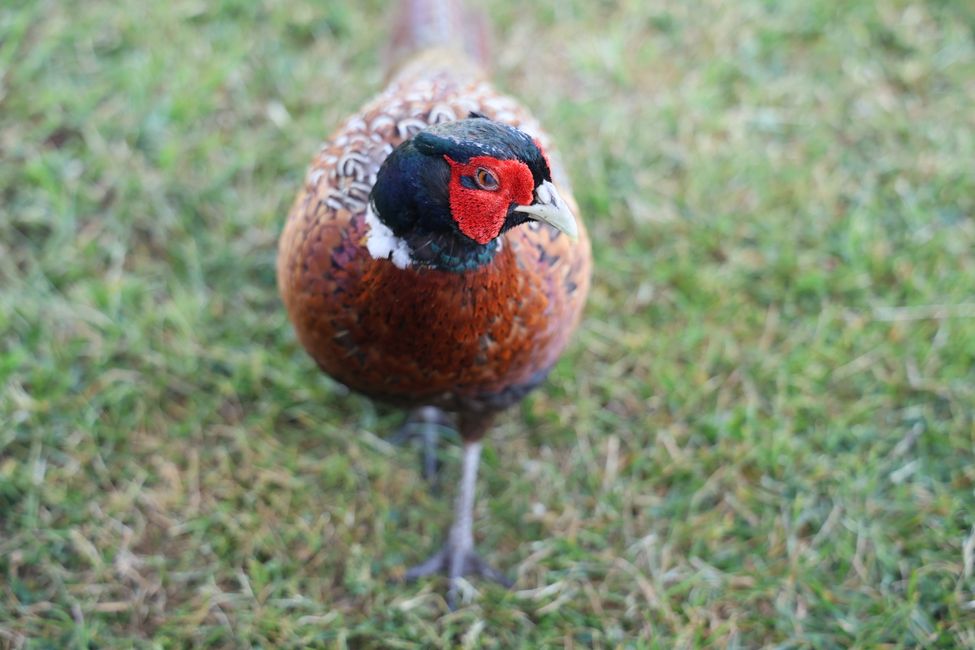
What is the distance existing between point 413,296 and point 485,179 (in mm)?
330

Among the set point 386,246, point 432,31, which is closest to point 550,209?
point 386,246

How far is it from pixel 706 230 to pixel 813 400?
816 mm

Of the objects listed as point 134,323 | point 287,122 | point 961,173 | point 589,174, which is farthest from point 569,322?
point 961,173

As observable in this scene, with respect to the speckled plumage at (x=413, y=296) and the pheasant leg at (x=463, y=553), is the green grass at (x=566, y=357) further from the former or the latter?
the speckled plumage at (x=413, y=296)

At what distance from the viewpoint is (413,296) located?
6.56 feet

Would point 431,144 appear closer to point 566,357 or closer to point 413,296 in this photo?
point 413,296

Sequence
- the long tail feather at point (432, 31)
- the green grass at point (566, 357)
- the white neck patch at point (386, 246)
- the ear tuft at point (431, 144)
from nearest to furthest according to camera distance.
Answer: the ear tuft at point (431, 144) → the white neck patch at point (386, 246) → the green grass at point (566, 357) → the long tail feather at point (432, 31)

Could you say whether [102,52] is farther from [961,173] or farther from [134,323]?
[961,173]

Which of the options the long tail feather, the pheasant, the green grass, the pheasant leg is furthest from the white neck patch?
the long tail feather

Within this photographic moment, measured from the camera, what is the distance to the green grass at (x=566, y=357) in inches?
105

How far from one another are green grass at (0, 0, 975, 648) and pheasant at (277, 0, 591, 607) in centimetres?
45

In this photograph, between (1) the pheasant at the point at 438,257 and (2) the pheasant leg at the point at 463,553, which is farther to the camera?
(2) the pheasant leg at the point at 463,553

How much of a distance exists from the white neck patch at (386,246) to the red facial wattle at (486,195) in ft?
0.52

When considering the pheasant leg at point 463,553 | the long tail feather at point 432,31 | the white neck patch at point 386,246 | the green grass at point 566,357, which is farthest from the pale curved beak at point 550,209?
the long tail feather at point 432,31
